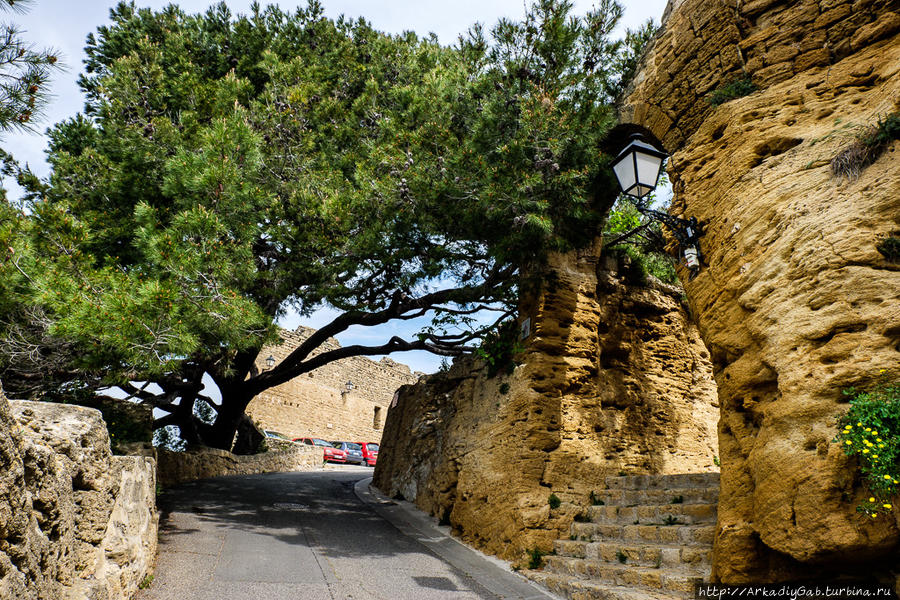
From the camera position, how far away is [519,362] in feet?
21.9

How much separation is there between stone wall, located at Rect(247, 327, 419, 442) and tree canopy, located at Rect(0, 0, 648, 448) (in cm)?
1327

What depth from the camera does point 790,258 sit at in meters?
3.58

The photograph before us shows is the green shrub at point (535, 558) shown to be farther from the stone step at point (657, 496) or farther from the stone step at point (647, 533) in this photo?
the stone step at point (657, 496)

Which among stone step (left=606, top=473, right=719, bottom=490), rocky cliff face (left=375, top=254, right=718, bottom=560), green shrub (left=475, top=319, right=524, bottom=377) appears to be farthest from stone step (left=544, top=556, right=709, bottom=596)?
green shrub (left=475, top=319, right=524, bottom=377)

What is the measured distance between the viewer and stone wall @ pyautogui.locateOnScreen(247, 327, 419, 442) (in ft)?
71.2

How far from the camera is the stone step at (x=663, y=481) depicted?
18.0 feet

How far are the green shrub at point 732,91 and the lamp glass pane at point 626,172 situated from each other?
2.97ft

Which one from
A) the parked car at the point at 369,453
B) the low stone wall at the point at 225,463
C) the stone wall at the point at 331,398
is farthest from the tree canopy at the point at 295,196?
the parked car at the point at 369,453

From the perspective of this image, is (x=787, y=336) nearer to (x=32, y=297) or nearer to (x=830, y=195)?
(x=830, y=195)

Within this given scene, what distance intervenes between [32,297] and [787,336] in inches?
238

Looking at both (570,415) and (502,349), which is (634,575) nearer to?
(570,415)

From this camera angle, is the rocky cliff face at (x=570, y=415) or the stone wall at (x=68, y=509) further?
the rocky cliff face at (x=570, y=415)

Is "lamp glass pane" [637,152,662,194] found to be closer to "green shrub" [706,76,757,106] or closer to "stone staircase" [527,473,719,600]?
"green shrub" [706,76,757,106]

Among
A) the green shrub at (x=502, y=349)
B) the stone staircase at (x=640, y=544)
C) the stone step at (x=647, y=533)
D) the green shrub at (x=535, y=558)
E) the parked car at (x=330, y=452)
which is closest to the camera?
the stone staircase at (x=640, y=544)
